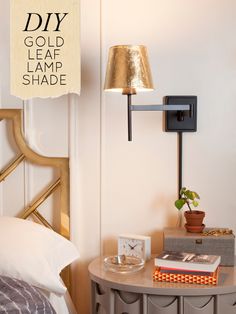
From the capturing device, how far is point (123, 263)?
1.62 metres

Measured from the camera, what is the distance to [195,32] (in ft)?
5.73

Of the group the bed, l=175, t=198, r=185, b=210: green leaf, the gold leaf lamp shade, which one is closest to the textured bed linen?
the bed

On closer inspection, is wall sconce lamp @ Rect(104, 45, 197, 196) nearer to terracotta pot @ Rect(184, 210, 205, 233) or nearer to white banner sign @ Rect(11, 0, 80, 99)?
white banner sign @ Rect(11, 0, 80, 99)

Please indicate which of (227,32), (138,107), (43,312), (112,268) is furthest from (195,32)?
(43,312)

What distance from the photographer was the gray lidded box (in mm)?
1592

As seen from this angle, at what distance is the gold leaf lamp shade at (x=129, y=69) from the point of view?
1.58m

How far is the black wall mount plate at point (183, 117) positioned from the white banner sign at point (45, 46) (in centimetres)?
34

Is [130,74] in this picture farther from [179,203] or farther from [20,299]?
[20,299]

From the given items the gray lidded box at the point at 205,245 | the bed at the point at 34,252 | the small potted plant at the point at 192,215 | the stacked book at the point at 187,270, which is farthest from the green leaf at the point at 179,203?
the bed at the point at 34,252

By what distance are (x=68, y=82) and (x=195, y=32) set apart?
48cm

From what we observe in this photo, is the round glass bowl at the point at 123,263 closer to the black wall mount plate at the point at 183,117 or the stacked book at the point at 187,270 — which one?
the stacked book at the point at 187,270

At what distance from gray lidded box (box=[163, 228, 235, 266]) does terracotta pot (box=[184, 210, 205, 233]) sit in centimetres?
5

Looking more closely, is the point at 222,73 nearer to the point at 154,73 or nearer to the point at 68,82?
the point at 154,73

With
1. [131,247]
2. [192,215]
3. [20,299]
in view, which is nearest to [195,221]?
[192,215]
